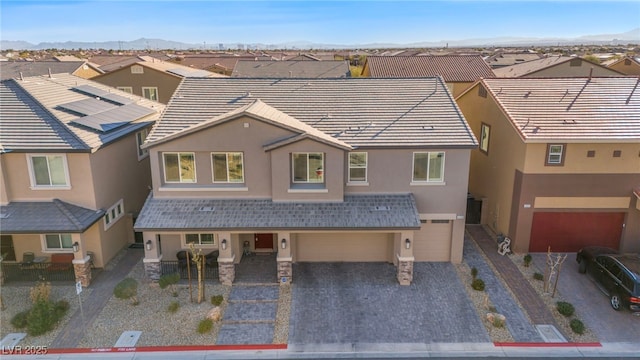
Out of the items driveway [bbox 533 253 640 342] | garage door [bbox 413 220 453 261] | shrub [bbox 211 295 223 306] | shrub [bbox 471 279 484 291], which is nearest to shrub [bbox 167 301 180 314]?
shrub [bbox 211 295 223 306]

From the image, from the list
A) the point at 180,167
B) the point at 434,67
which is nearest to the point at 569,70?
the point at 434,67

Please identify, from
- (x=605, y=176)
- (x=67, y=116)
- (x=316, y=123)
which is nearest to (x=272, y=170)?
(x=316, y=123)

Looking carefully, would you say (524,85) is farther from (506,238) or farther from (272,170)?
(272,170)

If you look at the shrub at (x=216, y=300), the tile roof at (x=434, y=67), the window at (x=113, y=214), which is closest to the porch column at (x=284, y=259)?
the shrub at (x=216, y=300)

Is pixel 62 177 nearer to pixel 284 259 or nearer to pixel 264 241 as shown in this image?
pixel 264 241

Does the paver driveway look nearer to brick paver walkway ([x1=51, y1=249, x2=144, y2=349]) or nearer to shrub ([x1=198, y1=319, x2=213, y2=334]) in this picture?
shrub ([x1=198, y1=319, x2=213, y2=334])
